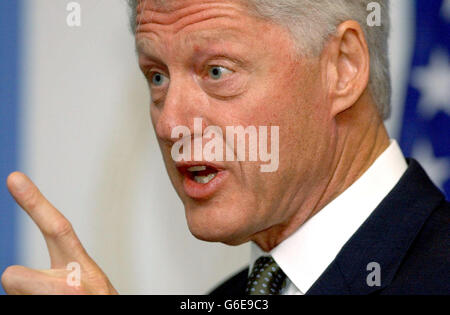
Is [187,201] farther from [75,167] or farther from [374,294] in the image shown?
[75,167]

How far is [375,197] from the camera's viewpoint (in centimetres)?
141

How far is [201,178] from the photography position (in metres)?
1.41

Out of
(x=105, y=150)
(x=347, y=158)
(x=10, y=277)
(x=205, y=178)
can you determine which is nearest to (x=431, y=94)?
(x=347, y=158)

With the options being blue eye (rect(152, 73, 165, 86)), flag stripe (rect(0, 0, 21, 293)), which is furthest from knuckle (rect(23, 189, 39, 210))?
flag stripe (rect(0, 0, 21, 293))

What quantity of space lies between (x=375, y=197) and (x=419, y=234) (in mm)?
109

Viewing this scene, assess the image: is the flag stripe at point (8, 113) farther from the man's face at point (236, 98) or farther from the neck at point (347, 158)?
the neck at point (347, 158)

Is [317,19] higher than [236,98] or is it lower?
higher

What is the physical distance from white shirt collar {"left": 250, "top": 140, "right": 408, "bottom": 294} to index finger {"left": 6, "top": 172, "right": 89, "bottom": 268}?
46 centimetres

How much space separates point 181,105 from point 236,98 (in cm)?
10

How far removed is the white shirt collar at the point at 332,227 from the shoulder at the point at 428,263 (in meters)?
0.11

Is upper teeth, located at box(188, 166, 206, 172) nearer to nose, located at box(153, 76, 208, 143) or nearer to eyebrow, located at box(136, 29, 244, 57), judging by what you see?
nose, located at box(153, 76, 208, 143)

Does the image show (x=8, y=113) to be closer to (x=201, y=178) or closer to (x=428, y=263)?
(x=201, y=178)

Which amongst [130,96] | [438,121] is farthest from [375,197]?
[130,96]

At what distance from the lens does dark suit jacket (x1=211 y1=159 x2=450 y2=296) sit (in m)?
1.28
